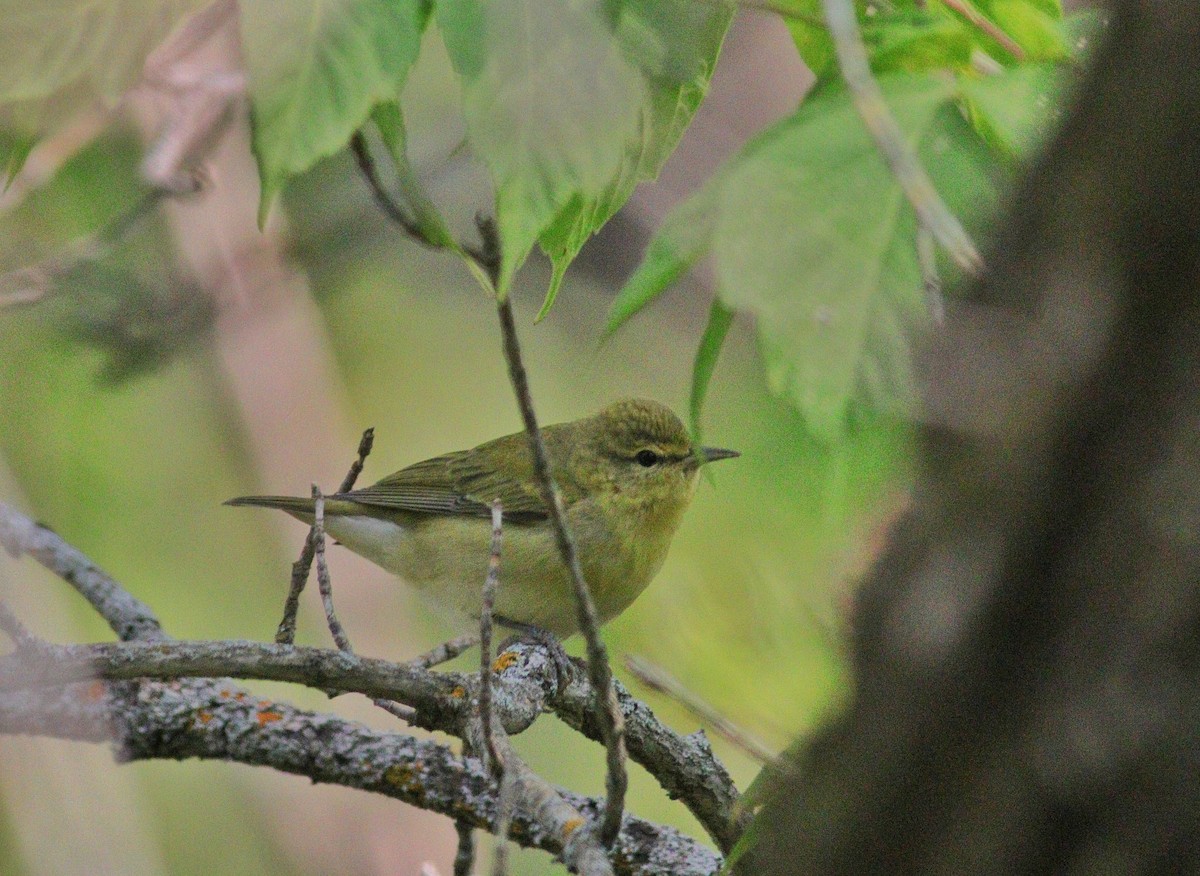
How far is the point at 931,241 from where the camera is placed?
1.45 metres

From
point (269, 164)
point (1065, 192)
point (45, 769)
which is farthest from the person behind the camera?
point (45, 769)

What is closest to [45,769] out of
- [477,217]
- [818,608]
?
[818,608]

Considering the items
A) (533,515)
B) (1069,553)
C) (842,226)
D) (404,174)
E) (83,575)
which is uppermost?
(533,515)

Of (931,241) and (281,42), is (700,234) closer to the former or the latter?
(931,241)

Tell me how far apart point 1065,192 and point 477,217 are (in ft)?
2.38

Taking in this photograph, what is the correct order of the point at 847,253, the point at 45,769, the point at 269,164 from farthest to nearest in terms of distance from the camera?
the point at 45,769, the point at 269,164, the point at 847,253

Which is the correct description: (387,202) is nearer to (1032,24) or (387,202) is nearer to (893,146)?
(893,146)

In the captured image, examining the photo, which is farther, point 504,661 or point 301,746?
point 504,661

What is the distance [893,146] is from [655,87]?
658mm

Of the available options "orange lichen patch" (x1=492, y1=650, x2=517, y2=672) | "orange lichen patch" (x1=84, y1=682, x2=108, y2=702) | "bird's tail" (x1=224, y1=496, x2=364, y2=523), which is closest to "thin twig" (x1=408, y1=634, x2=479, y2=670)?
→ "orange lichen patch" (x1=492, y1=650, x2=517, y2=672)

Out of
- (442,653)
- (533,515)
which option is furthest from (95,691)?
(533,515)

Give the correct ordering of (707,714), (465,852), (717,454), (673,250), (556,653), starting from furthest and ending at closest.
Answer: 1. (717,454)
2. (556,653)
3. (465,852)
4. (707,714)
5. (673,250)

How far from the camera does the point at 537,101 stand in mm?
1614

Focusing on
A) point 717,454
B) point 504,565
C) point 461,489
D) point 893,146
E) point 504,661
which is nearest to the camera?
point 893,146
